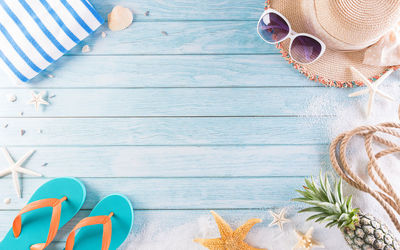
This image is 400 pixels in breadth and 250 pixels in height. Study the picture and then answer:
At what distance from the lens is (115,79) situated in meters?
1.02

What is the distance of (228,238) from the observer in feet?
3.09

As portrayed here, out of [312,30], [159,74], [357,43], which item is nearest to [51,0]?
[159,74]

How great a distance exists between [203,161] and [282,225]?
0.40 m

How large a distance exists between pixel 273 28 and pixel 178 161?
617mm

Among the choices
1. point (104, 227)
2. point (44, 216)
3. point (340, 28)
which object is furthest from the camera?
point (44, 216)

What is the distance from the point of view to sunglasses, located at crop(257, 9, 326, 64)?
88 centimetres

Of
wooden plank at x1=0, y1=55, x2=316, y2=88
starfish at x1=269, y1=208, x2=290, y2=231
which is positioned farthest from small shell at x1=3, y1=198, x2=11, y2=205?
starfish at x1=269, y1=208, x2=290, y2=231

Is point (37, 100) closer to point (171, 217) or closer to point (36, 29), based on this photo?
point (36, 29)

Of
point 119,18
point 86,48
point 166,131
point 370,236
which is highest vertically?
point 119,18

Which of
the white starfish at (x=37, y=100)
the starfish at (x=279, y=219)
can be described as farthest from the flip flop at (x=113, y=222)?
the starfish at (x=279, y=219)

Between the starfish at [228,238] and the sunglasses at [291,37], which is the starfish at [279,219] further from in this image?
the sunglasses at [291,37]

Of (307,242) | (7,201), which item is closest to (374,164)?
(307,242)

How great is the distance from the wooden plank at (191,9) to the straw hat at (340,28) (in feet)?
0.28

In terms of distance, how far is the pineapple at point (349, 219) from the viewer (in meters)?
0.84
